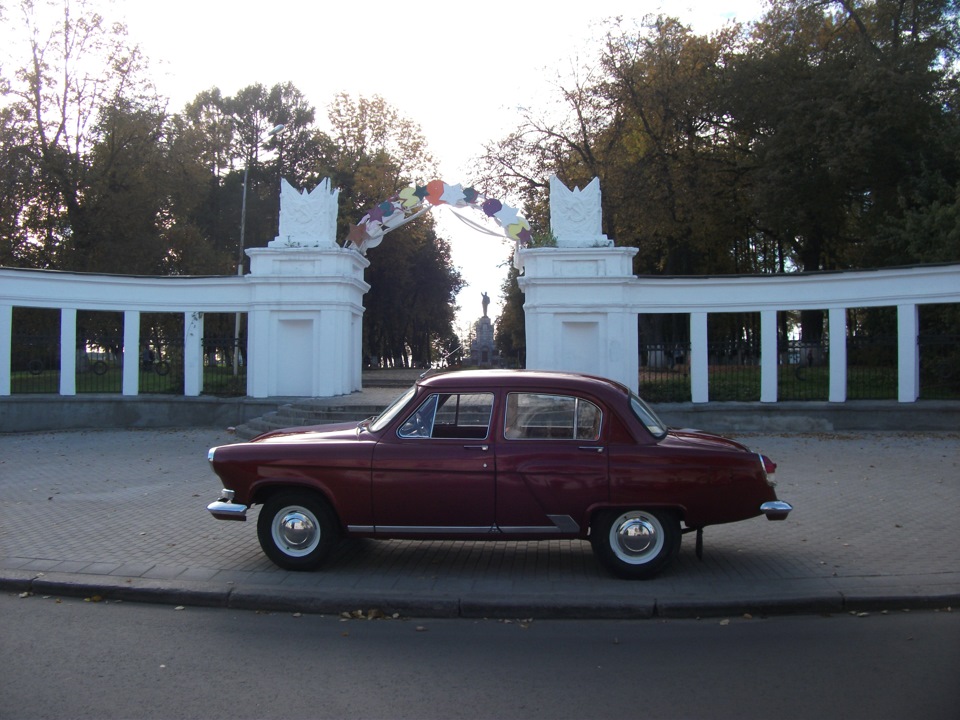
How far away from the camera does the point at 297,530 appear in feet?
22.2

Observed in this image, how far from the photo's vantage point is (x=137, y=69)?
30.6m

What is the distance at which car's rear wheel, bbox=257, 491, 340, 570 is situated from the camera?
6.74 metres

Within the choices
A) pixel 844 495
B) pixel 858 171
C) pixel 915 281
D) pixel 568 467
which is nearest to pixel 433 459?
pixel 568 467

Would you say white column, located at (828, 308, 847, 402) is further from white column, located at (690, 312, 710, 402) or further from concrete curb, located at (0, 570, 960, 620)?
concrete curb, located at (0, 570, 960, 620)

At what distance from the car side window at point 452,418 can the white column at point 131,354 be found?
14451 millimetres

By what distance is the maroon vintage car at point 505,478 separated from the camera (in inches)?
255

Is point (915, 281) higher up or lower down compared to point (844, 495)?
higher up

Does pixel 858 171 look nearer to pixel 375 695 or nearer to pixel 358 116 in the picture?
pixel 358 116

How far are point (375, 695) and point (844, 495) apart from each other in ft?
24.5

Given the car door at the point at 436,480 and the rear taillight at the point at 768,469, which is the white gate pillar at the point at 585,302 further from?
the car door at the point at 436,480

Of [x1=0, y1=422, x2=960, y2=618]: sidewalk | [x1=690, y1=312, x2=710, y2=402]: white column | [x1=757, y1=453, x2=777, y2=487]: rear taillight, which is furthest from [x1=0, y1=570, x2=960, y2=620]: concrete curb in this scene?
[x1=690, y1=312, x2=710, y2=402]: white column

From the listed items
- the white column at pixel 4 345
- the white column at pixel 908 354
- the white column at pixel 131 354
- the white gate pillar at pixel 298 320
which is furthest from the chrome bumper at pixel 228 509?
the white column at pixel 908 354

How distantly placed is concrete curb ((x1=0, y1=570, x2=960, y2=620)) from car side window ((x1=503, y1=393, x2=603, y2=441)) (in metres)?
1.29

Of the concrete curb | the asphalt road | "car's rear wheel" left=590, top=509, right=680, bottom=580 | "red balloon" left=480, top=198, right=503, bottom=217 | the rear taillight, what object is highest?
"red balloon" left=480, top=198, right=503, bottom=217
